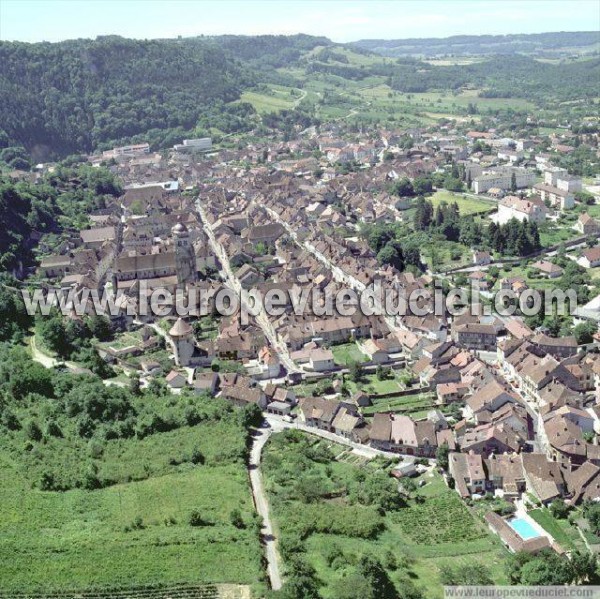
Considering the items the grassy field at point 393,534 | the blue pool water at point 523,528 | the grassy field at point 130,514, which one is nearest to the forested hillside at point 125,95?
the grassy field at point 130,514

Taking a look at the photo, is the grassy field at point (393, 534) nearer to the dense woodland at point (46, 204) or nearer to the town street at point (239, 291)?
the town street at point (239, 291)

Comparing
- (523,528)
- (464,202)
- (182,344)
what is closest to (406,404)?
(523,528)

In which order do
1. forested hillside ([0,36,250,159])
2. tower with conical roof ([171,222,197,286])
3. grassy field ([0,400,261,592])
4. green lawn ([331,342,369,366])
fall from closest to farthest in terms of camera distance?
grassy field ([0,400,261,592]), green lawn ([331,342,369,366]), tower with conical roof ([171,222,197,286]), forested hillside ([0,36,250,159])

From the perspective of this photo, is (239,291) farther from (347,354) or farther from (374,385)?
(374,385)

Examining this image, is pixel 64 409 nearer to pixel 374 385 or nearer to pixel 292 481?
pixel 292 481

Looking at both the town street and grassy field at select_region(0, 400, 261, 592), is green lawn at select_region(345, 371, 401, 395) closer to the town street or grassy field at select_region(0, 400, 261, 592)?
the town street

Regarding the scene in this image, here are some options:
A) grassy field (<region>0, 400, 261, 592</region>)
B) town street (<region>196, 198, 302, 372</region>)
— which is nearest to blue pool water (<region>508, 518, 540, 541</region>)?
grassy field (<region>0, 400, 261, 592</region>)

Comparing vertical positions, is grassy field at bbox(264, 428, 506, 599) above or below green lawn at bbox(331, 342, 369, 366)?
below
